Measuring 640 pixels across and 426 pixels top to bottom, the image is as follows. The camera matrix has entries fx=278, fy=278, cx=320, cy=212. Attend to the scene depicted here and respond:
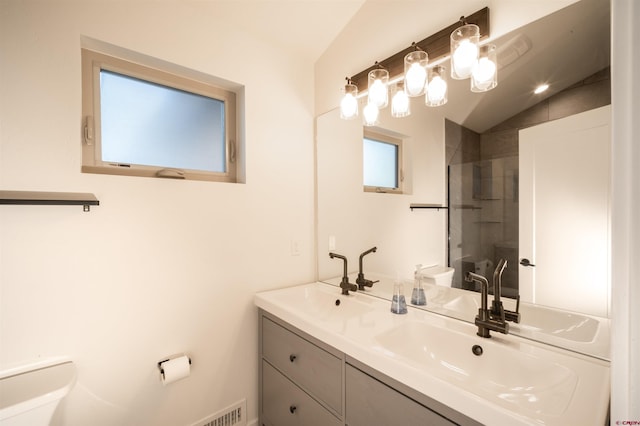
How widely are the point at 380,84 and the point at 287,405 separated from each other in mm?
1762

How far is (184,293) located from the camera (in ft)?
4.66

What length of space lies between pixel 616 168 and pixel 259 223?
151 cm

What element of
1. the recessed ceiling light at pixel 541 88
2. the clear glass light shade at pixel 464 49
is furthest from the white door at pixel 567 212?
the clear glass light shade at pixel 464 49

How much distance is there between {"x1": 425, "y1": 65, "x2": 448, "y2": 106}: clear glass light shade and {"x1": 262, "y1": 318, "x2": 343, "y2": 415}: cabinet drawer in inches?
49.1

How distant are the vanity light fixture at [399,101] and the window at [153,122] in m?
0.95

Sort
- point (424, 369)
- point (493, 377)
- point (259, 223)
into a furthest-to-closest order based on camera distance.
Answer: point (259, 223)
point (493, 377)
point (424, 369)

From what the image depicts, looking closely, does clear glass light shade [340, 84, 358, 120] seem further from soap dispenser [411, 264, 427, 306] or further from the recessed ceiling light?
soap dispenser [411, 264, 427, 306]

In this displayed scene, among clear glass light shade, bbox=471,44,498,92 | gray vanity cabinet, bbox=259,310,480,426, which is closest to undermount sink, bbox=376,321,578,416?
gray vanity cabinet, bbox=259,310,480,426

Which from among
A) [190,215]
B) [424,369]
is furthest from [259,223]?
[424,369]

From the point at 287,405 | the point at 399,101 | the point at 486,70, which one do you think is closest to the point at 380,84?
the point at 399,101

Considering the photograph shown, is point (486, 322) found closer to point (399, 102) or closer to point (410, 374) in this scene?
point (410, 374)

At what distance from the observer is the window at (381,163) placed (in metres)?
1.54

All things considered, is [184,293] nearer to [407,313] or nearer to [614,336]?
[407,313]

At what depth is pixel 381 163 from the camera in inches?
63.5
